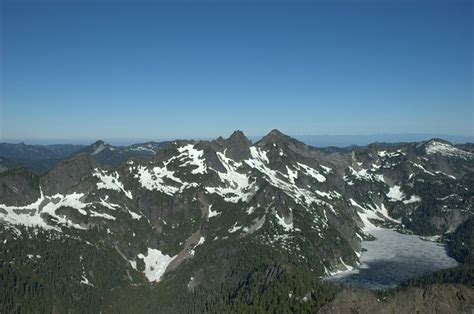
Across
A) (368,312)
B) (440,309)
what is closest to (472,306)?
(440,309)

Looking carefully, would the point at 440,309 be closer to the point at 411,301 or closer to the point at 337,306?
the point at 411,301

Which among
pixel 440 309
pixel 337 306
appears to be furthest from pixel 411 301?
pixel 337 306

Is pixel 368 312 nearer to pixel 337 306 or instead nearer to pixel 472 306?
pixel 337 306

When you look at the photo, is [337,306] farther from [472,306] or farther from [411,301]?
[472,306]

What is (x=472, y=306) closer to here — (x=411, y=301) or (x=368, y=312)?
(x=411, y=301)
